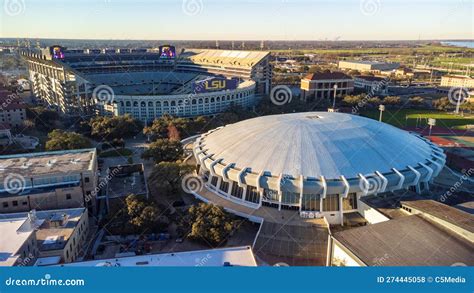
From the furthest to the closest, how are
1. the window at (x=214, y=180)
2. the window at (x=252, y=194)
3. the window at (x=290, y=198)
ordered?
the window at (x=214, y=180) < the window at (x=252, y=194) < the window at (x=290, y=198)

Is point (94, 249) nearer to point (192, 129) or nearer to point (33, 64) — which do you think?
point (192, 129)

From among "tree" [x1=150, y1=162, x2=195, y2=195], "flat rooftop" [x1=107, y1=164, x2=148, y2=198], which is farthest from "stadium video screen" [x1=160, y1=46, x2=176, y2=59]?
"tree" [x1=150, y1=162, x2=195, y2=195]

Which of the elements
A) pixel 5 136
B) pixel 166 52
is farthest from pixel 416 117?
pixel 5 136

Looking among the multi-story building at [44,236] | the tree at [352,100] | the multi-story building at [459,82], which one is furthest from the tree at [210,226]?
the multi-story building at [459,82]

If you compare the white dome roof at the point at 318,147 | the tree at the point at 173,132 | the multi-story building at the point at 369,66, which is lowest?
the tree at the point at 173,132

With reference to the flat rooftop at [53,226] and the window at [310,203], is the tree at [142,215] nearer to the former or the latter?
the flat rooftop at [53,226]

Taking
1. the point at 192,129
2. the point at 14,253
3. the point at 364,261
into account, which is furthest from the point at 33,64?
the point at 364,261

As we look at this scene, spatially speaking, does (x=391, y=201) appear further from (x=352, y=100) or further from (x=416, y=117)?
(x=352, y=100)
